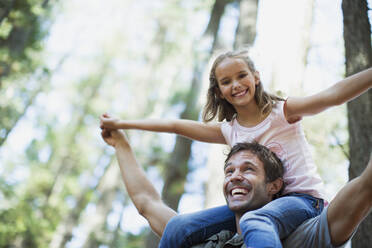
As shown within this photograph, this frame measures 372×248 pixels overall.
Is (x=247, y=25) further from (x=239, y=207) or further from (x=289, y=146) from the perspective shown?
(x=239, y=207)

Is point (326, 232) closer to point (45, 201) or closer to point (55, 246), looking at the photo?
point (55, 246)

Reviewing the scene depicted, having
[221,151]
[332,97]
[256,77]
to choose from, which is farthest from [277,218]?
[221,151]

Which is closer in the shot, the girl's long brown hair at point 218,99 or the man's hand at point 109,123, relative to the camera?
the girl's long brown hair at point 218,99

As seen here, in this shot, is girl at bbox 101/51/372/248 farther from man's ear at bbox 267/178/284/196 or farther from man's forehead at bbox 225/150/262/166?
man's forehead at bbox 225/150/262/166

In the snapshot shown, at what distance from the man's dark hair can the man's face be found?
0.08 ft

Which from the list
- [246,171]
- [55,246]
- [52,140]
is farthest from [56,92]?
[246,171]

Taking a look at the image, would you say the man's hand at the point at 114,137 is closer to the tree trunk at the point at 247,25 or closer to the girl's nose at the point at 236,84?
the girl's nose at the point at 236,84

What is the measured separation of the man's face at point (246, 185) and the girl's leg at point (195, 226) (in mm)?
190

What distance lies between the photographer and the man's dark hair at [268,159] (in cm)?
238

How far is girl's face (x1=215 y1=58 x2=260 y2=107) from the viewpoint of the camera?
2.70m

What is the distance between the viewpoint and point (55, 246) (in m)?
11.5

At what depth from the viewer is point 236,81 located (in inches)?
108

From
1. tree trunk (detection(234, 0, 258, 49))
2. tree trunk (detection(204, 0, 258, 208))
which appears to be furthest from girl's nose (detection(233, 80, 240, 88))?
tree trunk (detection(234, 0, 258, 49))

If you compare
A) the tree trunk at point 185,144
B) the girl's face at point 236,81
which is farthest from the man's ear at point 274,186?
the tree trunk at point 185,144
